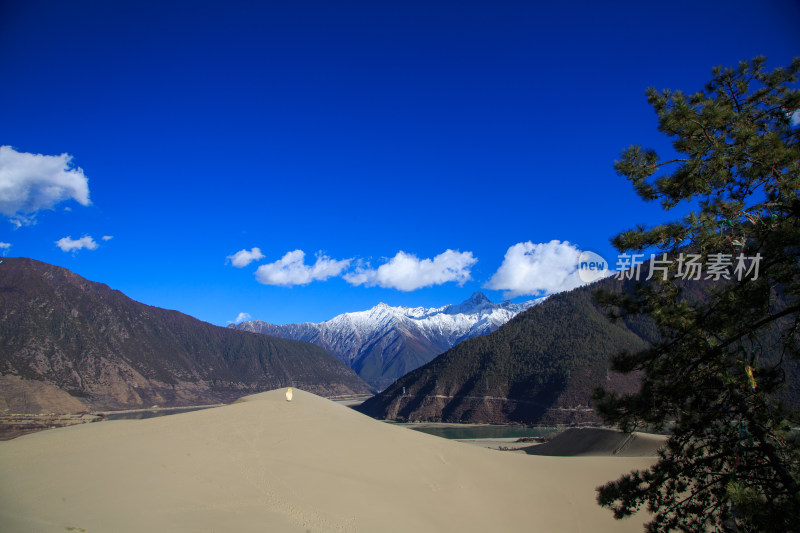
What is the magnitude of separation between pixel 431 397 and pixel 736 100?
121 meters

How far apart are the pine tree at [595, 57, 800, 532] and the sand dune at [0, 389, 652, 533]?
586cm

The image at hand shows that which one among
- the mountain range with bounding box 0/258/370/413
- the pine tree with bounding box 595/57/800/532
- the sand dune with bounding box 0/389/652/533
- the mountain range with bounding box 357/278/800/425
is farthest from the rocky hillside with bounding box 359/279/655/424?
the pine tree with bounding box 595/57/800/532

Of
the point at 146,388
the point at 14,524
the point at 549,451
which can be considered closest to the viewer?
the point at 14,524

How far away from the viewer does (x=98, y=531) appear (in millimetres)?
6738

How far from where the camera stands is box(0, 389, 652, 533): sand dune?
7.94 m

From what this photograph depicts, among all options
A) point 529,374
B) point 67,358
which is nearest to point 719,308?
point 529,374

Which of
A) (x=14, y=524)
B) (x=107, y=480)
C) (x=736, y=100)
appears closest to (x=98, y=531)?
(x=14, y=524)

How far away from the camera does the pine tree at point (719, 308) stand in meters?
6.55

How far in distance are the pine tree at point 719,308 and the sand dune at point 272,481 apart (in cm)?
586

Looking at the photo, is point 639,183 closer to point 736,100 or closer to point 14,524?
point 736,100

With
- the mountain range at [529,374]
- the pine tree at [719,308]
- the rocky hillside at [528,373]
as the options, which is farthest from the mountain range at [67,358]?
the pine tree at [719,308]

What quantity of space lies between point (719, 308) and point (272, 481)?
9.76m

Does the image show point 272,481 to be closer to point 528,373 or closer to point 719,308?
point 719,308

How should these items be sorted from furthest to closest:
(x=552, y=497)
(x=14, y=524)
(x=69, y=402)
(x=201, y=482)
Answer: (x=69, y=402) → (x=552, y=497) → (x=201, y=482) → (x=14, y=524)
